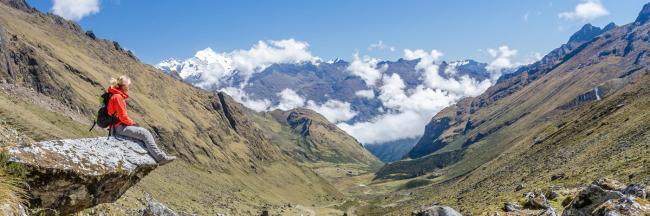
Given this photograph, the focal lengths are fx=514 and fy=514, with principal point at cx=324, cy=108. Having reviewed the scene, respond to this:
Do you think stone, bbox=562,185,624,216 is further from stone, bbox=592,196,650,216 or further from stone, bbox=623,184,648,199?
stone, bbox=623,184,648,199

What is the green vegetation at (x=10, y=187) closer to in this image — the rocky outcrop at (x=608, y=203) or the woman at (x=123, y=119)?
the woman at (x=123, y=119)

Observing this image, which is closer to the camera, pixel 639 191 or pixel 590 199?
pixel 590 199

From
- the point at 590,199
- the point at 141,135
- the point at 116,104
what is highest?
the point at 116,104

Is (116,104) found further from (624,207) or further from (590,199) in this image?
(590,199)

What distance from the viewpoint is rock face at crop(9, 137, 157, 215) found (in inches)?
601

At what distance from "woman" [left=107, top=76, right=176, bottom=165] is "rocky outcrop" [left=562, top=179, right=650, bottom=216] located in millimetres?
16502

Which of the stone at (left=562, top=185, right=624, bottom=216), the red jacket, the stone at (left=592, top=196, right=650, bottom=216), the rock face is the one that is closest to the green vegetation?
the rock face

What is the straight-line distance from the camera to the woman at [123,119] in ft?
63.7

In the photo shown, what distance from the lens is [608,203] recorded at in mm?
17578

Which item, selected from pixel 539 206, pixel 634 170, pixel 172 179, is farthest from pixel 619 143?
pixel 172 179

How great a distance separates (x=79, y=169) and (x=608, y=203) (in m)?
17.7

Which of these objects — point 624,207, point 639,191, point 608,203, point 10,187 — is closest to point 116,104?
point 10,187

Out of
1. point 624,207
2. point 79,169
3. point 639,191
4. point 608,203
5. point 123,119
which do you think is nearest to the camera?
point 79,169

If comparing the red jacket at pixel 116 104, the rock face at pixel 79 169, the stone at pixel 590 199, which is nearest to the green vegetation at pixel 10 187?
the rock face at pixel 79 169
